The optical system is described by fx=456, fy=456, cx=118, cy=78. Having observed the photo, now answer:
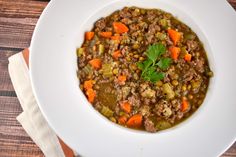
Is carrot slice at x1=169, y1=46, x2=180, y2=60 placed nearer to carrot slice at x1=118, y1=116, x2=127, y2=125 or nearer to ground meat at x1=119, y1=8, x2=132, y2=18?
ground meat at x1=119, y1=8, x2=132, y2=18

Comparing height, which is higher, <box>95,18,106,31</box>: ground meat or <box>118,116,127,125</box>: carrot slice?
<box>95,18,106,31</box>: ground meat

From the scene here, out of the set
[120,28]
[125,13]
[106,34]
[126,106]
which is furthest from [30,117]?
[125,13]

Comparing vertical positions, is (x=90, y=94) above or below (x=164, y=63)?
below

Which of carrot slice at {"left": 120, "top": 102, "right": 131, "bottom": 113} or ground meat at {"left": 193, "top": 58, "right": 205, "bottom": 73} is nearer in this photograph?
carrot slice at {"left": 120, "top": 102, "right": 131, "bottom": 113}

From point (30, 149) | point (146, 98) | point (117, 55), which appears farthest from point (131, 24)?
point (30, 149)

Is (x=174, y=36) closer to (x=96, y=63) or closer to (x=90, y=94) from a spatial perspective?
(x=96, y=63)

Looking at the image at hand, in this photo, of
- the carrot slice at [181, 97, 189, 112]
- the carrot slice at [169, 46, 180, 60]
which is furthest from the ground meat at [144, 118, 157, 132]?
the carrot slice at [169, 46, 180, 60]
